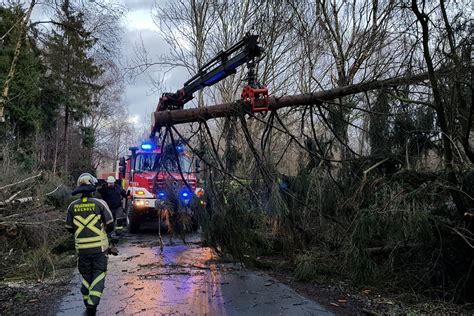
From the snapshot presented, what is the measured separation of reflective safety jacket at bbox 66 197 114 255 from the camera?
533cm

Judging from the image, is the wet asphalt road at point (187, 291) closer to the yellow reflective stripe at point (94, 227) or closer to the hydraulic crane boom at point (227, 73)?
the yellow reflective stripe at point (94, 227)

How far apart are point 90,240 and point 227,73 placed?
3289mm

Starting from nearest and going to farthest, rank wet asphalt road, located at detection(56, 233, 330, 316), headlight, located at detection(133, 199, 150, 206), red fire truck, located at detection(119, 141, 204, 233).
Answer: wet asphalt road, located at detection(56, 233, 330, 316) → red fire truck, located at detection(119, 141, 204, 233) → headlight, located at detection(133, 199, 150, 206)

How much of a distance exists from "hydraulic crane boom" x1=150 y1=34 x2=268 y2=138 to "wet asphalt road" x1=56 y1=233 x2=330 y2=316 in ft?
7.99

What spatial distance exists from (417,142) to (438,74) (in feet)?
3.69

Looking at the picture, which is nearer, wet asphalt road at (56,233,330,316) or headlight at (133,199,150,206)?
wet asphalt road at (56,233,330,316)

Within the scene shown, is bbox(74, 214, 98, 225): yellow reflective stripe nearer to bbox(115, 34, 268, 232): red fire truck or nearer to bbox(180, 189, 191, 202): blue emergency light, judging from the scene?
bbox(115, 34, 268, 232): red fire truck

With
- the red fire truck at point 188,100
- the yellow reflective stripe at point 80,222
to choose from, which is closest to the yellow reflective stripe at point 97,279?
the yellow reflective stripe at point 80,222

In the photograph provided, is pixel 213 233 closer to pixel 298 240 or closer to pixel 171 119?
pixel 298 240

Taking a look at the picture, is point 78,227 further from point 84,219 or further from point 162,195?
point 162,195

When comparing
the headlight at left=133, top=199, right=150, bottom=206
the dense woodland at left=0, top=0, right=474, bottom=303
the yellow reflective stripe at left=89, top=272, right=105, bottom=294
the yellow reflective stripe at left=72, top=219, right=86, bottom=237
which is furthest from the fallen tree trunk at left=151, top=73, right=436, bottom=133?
the headlight at left=133, top=199, right=150, bottom=206

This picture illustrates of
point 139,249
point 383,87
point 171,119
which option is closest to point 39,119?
point 139,249

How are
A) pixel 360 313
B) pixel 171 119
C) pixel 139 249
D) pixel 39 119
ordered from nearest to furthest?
1. pixel 360 313
2. pixel 171 119
3. pixel 139 249
4. pixel 39 119

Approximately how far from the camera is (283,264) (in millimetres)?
7969
